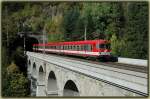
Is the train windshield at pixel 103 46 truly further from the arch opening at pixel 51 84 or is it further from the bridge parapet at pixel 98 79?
the arch opening at pixel 51 84

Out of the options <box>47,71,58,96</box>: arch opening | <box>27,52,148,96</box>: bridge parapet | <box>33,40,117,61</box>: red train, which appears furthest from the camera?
<box>47,71,58,96</box>: arch opening

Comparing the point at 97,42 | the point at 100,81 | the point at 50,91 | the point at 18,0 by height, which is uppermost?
the point at 18,0

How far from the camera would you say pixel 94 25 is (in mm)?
30266

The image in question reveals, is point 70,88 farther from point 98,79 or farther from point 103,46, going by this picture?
point 98,79

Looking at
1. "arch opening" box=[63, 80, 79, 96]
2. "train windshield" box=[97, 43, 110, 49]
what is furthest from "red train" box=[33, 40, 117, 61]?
"arch opening" box=[63, 80, 79, 96]

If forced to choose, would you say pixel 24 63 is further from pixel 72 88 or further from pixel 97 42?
pixel 72 88

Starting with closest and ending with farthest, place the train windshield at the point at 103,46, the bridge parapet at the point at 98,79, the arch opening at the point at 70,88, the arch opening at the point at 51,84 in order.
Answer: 1. the bridge parapet at the point at 98,79
2. the arch opening at the point at 70,88
3. the train windshield at the point at 103,46
4. the arch opening at the point at 51,84

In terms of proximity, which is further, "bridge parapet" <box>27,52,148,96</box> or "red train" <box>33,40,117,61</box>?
"red train" <box>33,40,117,61</box>

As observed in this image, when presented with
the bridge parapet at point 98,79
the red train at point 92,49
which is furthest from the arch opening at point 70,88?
the red train at point 92,49

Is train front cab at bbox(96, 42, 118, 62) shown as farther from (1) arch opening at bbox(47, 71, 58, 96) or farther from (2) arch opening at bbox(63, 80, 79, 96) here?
(1) arch opening at bbox(47, 71, 58, 96)

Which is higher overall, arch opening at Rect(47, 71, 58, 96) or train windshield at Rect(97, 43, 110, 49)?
train windshield at Rect(97, 43, 110, 49)

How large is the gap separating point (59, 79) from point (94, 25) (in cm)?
694

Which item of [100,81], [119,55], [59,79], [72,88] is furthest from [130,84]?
[119,55]

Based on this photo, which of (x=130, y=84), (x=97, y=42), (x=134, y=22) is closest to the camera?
(x=130, y=84)
